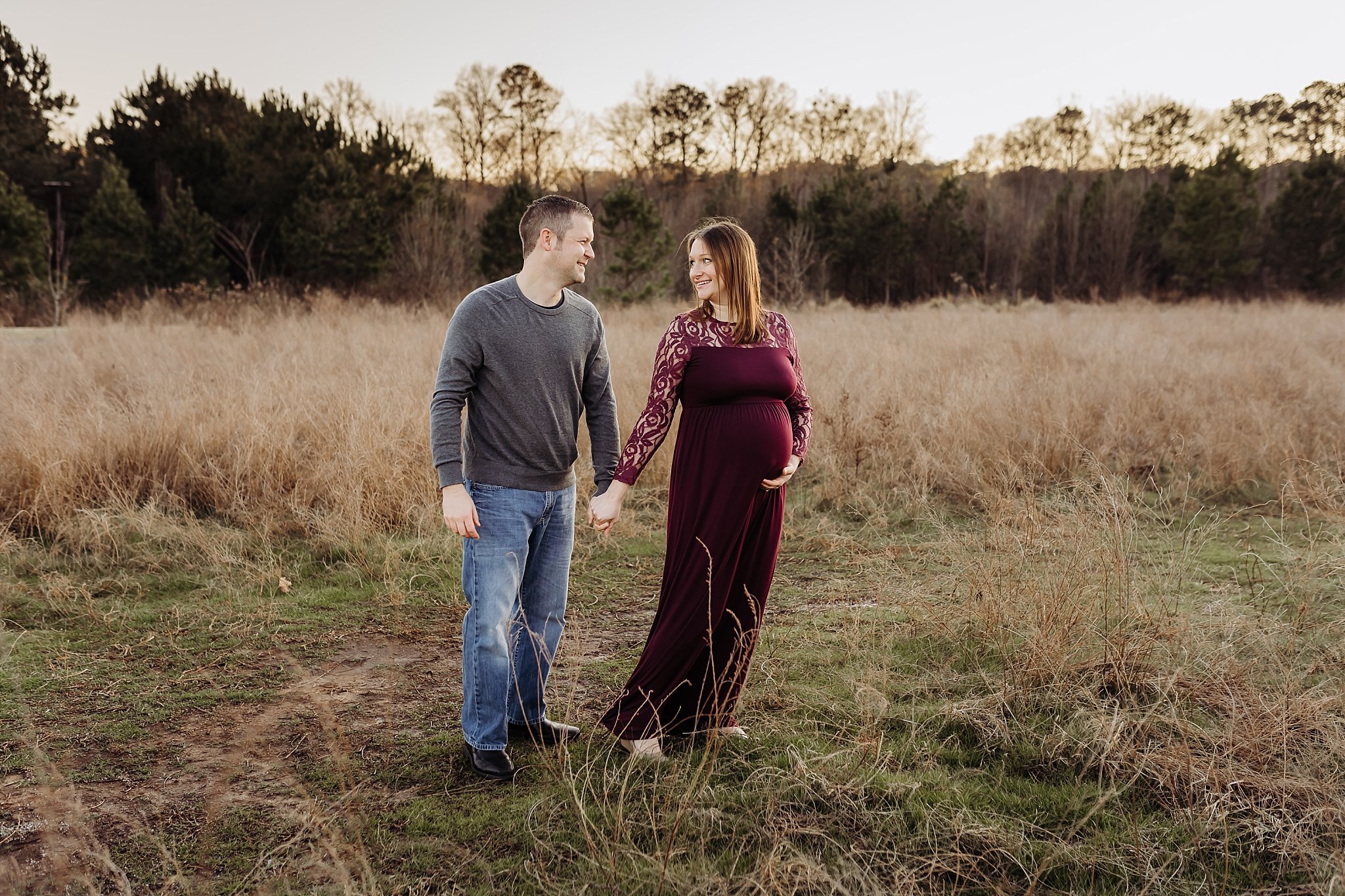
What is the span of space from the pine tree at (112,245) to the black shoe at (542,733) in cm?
2006

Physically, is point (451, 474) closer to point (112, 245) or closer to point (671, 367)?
point (671, 367)

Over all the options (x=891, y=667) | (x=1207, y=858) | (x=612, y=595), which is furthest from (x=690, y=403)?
(x=612, y=595)

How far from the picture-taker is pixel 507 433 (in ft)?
9.46

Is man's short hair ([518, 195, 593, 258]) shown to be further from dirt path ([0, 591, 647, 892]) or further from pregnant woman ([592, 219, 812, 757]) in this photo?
dirt path ([0, 591, 647, 892])

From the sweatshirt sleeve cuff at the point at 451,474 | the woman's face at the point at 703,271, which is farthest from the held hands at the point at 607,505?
the woman's face at the point at 703,271

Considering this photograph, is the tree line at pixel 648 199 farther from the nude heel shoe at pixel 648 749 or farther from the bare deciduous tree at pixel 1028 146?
the nude heel shoe at pixel 648 749

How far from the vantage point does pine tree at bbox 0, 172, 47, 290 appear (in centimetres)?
1789

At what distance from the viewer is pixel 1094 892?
2445 mm

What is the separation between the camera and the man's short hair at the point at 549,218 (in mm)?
A: 2855

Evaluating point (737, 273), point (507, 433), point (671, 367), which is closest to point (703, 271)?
point (737, 273)

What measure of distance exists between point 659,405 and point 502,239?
68.6ft

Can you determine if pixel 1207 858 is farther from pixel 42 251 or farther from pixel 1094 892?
pixel 42 251

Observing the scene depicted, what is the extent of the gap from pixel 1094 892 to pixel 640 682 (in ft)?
5.08

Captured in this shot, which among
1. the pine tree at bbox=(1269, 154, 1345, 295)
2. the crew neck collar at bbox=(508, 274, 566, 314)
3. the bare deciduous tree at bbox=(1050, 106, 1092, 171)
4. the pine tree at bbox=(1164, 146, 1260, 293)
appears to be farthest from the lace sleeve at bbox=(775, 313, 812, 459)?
the bare deciduous tree at bbox=(1050, 106, 1092, 171)
